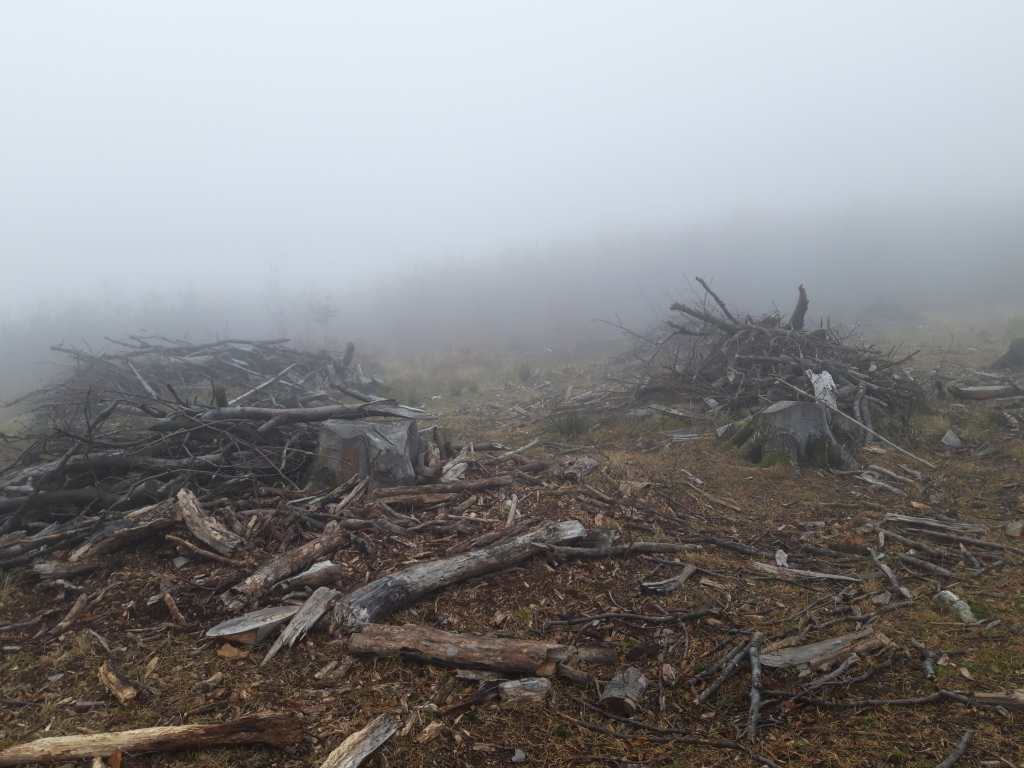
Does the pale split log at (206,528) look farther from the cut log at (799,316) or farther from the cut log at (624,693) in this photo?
the cut log at (799,316)

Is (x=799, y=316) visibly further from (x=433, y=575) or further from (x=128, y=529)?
(x=128, y=529)

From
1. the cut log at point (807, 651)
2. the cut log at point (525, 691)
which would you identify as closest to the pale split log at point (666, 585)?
the cut log at point (807, 651)

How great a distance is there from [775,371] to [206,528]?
9.49 metres

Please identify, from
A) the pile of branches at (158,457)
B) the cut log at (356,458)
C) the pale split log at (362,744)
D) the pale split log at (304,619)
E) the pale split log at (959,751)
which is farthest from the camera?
the cut log at (356,458)

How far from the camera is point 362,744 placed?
2.63 meters

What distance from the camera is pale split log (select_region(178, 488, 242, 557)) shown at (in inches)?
182

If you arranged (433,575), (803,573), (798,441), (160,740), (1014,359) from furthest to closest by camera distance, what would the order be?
(1014,359) → (798,441) → (803,573) → (433,575) → (160,740)

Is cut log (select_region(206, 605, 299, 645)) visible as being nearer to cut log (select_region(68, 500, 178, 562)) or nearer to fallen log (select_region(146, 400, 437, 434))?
cut log (select_region(68, 500, 178, 562))

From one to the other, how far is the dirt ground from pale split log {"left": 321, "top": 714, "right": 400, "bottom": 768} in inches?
2.1

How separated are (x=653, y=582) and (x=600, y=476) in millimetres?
A: 2577

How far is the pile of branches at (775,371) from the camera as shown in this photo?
9383 mm

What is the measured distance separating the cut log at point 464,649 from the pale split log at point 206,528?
72.5 inches

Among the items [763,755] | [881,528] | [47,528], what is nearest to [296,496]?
[47,528]

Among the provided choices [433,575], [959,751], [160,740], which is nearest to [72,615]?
[160,740]
